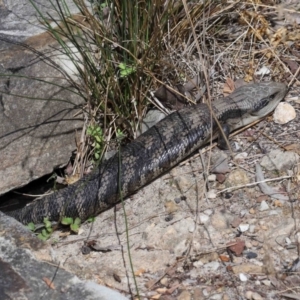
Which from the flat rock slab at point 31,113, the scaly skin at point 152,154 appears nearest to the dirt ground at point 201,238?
the scaly skin at point 152,154

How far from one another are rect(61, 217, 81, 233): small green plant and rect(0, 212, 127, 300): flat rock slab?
93 cm

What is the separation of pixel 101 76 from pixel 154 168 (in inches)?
33.4

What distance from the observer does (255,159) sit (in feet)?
16.9

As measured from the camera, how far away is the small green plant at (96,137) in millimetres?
5520

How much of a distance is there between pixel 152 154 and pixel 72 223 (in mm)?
837

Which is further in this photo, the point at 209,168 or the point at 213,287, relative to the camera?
the point at 209,168

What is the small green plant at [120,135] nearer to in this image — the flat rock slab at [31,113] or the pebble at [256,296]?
the flat rock slab at [31,113]

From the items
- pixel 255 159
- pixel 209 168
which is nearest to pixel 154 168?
pixel 209 168

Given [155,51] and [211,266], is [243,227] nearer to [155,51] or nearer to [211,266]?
[211,266]

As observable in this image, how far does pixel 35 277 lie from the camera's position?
3.74 meters

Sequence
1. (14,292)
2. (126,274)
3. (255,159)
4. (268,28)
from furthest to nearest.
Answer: (268,28) < (255,159) < (126,274) < (14,292)

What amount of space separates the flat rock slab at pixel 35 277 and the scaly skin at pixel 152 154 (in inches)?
45.5

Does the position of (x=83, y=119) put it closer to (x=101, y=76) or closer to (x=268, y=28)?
(x=101, y=76)

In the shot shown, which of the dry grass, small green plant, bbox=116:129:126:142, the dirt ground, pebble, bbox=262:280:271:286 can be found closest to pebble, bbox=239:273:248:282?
the dirt ground
